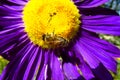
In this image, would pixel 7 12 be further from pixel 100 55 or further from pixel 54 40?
pixel 100 55

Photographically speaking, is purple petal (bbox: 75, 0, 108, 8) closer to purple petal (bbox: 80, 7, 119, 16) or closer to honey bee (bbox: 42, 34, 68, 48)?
purple petal (bbox: 80, 7, 119, 16)

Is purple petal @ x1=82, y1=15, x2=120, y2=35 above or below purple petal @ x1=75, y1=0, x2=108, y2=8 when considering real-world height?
below

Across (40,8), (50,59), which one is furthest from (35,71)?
(40,8)

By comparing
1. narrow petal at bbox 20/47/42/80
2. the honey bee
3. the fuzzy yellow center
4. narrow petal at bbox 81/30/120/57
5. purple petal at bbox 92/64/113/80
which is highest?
the fuzzy yellow center

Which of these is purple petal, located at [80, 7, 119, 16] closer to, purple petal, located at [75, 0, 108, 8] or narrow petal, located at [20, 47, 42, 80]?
purple petal, located at [75, 0, 108, 8]

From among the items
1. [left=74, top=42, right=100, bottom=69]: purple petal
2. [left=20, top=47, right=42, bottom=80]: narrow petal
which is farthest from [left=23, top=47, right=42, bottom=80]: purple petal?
[left=74, top=42, right=100, bottom=69]: purple petal
